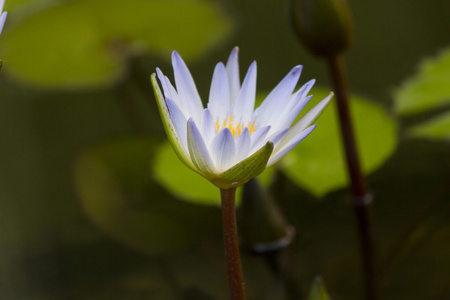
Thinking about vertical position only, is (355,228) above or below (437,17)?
below

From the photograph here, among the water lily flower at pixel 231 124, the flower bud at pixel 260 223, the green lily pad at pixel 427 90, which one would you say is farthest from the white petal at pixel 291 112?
the green lily pad at pixel 427 90

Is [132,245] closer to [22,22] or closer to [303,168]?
[303,168]

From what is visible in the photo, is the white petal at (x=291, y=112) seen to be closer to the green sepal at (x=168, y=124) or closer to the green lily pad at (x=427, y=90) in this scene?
the green sepal at (x=168, y=124)

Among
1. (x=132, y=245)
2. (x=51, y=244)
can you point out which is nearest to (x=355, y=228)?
(x=132, y=245)

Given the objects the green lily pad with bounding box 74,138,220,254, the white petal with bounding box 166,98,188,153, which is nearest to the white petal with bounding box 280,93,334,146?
the white petal with bounding box 166,98,188,153

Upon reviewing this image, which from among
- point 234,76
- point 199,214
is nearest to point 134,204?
point 199,214

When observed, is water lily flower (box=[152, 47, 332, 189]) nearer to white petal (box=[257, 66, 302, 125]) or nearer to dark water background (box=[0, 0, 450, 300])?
white petal (box=[257, 66, 302, 125])

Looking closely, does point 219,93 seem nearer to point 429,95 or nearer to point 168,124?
point 168,124
